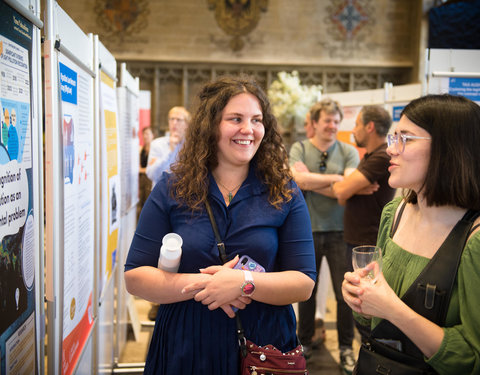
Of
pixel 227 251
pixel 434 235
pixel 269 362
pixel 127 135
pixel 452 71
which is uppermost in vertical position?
pixel 452 71

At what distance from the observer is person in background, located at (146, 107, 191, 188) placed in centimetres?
454

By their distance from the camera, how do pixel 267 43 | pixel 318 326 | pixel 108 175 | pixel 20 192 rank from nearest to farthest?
1. pixel 20 192
2. pixel 108 175
3. pixel 318 326
4. pixel 267 43

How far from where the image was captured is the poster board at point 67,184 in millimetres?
1458

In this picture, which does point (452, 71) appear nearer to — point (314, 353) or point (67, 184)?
point (314, 353)

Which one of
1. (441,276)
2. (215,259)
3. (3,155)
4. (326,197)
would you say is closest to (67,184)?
(3,155)

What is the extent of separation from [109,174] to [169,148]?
209cm

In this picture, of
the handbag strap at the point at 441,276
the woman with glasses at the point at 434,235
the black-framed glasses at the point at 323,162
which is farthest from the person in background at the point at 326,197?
the handbag strap at the point at 441,276

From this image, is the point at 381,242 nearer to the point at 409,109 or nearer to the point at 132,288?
the point at 409,109

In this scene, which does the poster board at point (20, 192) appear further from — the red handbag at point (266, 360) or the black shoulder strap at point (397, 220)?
the black shoulder strap at point (397, 220)

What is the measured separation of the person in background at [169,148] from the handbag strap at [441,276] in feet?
11.3

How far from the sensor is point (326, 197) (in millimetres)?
3631

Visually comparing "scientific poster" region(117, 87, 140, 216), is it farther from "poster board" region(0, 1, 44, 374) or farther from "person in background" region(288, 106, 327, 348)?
"poster board" region(0, 1, 44, 374)

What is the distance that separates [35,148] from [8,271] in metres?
0.37

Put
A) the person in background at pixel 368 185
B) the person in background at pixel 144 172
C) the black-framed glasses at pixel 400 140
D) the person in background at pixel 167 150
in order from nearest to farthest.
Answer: the black-framed glasses at pixel 400 140 → the person in background at pixel 368 185 → the person in background at pixel 167 150 → the person in background at pixel 144 172
